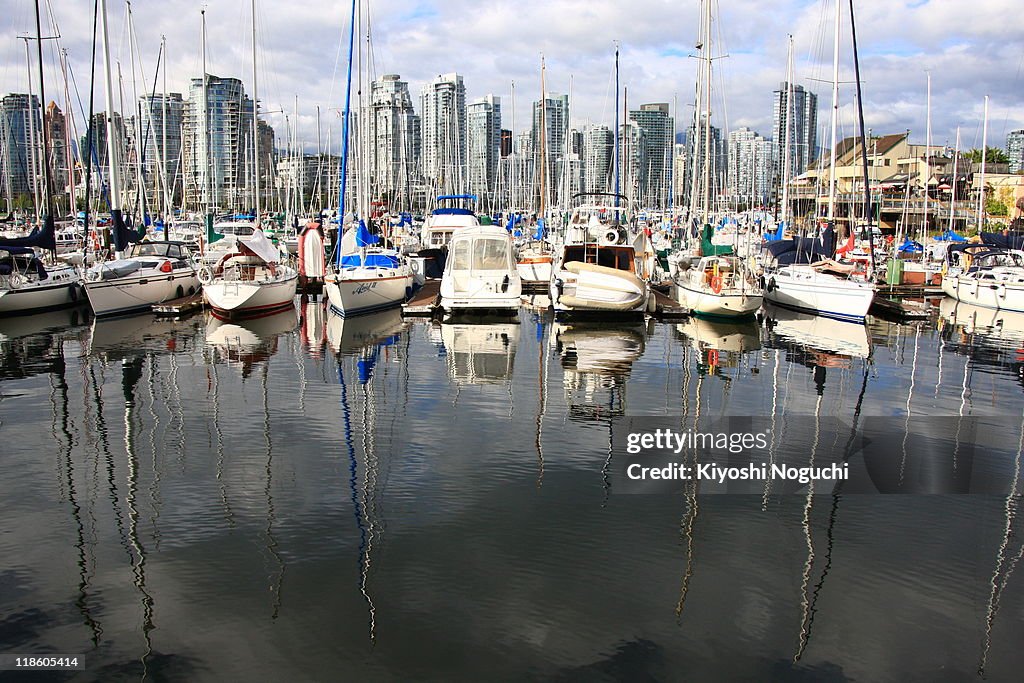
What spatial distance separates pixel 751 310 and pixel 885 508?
17.1m

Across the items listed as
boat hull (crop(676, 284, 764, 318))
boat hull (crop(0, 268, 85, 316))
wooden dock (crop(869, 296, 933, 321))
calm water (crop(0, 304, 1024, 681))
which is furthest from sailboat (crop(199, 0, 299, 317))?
wooden dock (crop(869, 296, 933, 321))

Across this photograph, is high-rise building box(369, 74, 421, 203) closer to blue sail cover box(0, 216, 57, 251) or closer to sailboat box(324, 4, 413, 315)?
sailboat box(324, 4, 413, 315)

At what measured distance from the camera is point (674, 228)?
61.0 m

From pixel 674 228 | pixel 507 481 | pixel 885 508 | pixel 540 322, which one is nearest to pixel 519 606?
pixel 507 481

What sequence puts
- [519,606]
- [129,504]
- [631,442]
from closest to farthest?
1. [519,606]
2. [129,504]
3. [631,442]

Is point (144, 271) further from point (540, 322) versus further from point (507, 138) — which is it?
point (507, 138)

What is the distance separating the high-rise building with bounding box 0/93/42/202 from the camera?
227 ft

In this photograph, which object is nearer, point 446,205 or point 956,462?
point 956,462

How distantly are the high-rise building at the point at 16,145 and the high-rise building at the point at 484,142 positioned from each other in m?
42.7

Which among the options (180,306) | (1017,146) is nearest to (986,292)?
(180,306)

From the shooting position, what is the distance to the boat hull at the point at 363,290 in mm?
28719

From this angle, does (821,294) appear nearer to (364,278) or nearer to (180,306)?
(364,278)

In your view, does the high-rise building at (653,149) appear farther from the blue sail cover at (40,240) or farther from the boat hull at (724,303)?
the blue sail cover at (40,240)

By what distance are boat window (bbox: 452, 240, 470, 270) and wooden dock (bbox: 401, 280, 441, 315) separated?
1.94m
